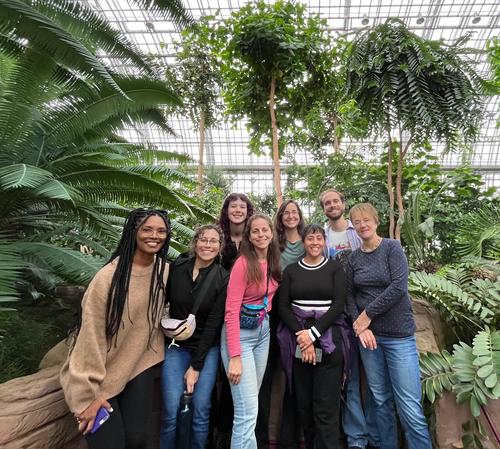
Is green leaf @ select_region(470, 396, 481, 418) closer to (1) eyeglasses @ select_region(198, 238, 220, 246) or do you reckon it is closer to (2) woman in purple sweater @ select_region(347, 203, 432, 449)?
(2) woman in purple sweater @ select_region(347, 203, 432, 449)

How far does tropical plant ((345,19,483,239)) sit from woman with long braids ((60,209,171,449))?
14.5 ft

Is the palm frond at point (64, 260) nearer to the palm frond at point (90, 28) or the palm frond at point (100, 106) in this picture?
the palm frond at point (100, 106)

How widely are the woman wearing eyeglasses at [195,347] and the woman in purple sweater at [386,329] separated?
3.10ft

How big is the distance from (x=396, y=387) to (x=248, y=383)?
96 cm

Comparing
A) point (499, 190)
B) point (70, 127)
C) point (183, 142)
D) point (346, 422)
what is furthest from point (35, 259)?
point (183, 142)

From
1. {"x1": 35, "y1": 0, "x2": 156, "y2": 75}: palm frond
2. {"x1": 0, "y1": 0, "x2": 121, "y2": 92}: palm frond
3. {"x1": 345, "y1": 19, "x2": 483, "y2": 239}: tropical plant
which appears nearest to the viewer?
{"x1": 0, "y1": 0, "x2": 121, "y2": 92}: palm frond

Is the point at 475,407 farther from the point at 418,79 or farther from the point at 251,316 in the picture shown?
the point at 418,79

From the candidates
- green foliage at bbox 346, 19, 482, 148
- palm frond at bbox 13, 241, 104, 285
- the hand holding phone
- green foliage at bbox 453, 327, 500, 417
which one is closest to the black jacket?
the hand holding phone

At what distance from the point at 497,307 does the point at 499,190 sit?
659 centimetres

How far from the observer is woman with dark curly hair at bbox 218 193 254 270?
2.52 meters

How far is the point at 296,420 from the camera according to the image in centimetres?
227

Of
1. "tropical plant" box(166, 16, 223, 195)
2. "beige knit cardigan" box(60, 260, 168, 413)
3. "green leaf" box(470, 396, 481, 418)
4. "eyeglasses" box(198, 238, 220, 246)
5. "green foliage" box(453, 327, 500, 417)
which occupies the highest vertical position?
"tropical plant" box(166, 16, 223, 195)

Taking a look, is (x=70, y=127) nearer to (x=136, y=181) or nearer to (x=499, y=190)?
(x=136, y=181)

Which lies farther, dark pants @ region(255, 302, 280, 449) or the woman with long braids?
dark pants @ region(255, 302, 280, 449)
